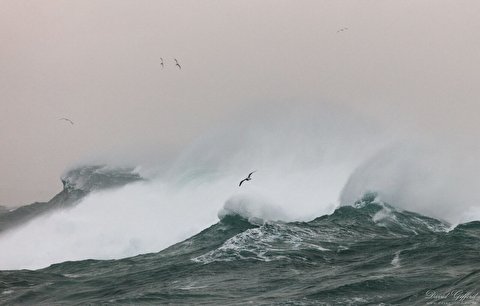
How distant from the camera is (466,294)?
95.5 feet

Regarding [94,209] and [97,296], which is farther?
[94,209]

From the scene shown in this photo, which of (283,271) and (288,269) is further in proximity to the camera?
(288,269)

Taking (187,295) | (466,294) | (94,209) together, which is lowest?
(466,294)

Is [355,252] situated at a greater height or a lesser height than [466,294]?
greater

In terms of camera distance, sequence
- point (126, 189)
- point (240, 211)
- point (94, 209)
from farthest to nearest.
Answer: point (126, 189) < point (94, 209) < point (240, 211)

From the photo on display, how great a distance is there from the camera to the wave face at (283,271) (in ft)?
108

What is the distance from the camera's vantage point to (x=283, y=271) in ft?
129

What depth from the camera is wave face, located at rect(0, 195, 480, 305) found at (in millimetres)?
32969

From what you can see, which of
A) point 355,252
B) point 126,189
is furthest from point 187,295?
point 126,189

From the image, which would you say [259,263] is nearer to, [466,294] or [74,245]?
[466,294]

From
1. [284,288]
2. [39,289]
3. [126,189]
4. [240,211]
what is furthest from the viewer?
[126,189]

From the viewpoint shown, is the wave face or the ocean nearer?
the ocean

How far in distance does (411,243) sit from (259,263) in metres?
13.9

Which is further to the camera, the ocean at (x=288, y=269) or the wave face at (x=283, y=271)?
the wave face at (x=283, y=271)
